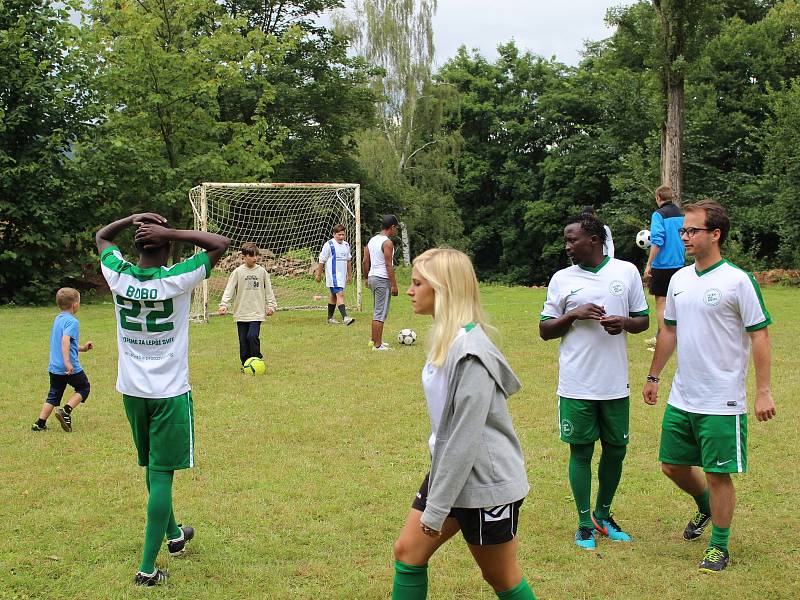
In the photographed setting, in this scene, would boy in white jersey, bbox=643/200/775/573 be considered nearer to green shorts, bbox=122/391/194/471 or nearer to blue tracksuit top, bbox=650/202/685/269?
green shorts, bbox=122/391/194/471

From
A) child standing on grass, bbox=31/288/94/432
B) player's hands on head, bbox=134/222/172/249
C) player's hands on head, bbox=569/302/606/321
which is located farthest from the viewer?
child standing on grass, bbox=31/288/94/432

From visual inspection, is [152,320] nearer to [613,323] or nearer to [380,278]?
[613,323]

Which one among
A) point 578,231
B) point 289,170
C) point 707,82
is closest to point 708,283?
point 578,231

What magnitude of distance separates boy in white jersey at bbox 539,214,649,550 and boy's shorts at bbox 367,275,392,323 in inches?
295

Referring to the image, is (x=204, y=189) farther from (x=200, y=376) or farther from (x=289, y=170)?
(x=289, y=170)

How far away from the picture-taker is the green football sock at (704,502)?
5.10 metres

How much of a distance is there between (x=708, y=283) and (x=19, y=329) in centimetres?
1417

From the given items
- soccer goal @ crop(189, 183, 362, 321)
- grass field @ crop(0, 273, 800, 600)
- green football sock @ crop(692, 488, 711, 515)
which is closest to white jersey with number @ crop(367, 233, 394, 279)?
grass field @ crop(0, 273, 800, 600)

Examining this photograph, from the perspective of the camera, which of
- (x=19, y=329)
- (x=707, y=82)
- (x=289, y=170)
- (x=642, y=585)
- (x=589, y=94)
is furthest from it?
(x=589, y=94)

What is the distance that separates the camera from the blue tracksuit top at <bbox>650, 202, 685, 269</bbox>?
10055 millimetres

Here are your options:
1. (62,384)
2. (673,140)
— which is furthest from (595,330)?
(673,140)

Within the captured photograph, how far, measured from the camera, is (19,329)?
51.3 feet

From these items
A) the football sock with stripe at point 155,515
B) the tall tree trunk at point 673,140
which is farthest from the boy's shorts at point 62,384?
the tall tree trunk at point 673,140

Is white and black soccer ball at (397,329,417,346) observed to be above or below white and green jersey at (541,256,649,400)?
below
